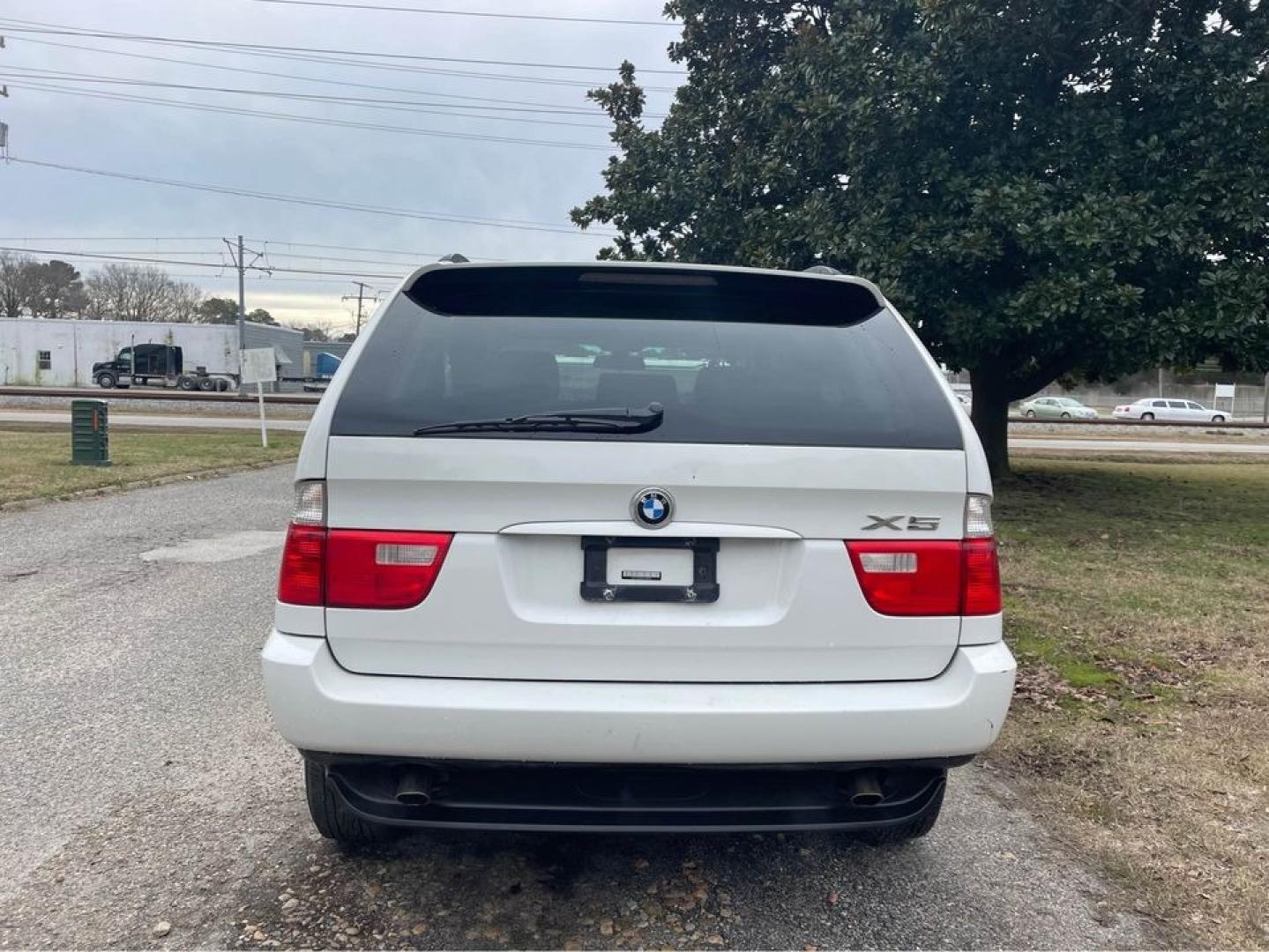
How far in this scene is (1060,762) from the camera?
3.87 m

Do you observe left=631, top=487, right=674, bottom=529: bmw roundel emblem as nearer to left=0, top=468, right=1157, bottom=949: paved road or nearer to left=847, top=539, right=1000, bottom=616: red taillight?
left=847, top=539, right=1000, bottom=616: red taillight

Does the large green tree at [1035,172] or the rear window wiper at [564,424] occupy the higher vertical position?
the large green tree at [1035,172]

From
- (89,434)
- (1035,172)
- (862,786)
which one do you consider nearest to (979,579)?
(862,786)

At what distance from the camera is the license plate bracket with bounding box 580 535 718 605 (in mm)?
2365

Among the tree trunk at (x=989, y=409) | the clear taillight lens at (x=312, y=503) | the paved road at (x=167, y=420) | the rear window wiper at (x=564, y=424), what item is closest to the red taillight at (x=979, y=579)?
the rear window wiper at (x=564, y=424)

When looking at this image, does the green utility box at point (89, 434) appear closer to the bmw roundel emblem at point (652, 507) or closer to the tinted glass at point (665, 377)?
the tinted glass at point (665, 377)

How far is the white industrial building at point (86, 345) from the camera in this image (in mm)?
51500

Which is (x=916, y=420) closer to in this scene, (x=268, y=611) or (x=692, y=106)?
(x=268, y=611)

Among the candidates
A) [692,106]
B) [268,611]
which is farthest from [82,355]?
[268,611]

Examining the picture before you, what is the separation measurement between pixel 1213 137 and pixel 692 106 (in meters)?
6.29

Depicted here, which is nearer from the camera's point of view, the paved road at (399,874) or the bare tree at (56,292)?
the paved road at (399,874)

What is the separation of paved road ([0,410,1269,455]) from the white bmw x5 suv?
76.8ft

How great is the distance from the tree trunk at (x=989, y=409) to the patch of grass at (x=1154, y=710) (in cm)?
429

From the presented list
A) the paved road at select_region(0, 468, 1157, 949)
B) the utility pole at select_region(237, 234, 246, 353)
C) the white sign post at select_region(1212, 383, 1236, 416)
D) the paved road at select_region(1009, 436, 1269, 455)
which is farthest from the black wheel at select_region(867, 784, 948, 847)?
the white sign post at select_region(1212, 383, 1236, 416)
